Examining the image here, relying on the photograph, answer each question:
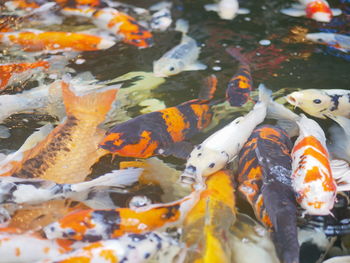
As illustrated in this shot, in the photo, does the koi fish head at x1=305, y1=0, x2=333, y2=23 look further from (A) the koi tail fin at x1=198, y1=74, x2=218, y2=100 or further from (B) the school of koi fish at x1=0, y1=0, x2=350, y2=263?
(A) the koi tail fin at x1=198, y1=74, x2=218, y2=100

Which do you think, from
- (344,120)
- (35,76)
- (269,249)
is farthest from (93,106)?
(344,120)

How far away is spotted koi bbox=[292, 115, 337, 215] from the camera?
7.72ft

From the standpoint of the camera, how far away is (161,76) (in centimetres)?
379

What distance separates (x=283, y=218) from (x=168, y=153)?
2.96 feet

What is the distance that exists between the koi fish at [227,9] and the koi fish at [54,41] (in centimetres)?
150

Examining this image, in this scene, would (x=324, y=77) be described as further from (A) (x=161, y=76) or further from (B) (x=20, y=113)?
(B) (x=20, y=113)

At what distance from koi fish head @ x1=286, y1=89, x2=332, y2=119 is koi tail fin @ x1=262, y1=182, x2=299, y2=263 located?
1.02 meters

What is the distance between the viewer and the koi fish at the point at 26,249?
214 centimetres

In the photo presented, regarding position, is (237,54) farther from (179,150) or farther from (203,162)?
(203,162)

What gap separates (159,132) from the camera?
281cm

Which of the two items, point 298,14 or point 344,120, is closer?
point 344,120

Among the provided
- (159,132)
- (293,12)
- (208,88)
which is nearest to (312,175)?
(159,132)

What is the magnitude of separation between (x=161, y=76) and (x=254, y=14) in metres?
1.71

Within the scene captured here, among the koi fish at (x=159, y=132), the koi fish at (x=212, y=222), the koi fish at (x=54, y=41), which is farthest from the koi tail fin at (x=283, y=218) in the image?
the koi fish at (x=54, y=41)
